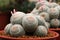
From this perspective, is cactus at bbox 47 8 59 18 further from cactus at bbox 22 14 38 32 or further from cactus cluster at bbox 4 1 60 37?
cactus at bbox 22 14 38 32

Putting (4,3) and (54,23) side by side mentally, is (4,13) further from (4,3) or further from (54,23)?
(54,23)

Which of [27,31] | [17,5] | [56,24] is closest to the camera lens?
[27,31]

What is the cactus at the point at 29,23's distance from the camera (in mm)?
2275

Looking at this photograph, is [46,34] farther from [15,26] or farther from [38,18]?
[15,26]

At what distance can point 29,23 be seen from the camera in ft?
7.47

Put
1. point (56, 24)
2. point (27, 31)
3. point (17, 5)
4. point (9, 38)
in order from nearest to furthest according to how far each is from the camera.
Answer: point (9, 38), point (27, 31), point (56, 24), point (17, 5)

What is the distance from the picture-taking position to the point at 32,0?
678 centimetres

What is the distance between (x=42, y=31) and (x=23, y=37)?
0.22 m

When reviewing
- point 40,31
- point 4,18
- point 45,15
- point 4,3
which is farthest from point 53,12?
point 4,3

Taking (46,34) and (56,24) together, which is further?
(56,24)

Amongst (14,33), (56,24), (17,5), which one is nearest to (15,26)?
(14,33)

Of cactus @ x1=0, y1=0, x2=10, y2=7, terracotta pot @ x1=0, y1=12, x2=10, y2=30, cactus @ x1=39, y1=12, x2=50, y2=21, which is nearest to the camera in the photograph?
cactus @ x1=39, y1=12, x2=50, y2=21

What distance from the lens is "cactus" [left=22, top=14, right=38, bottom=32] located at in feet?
7.47

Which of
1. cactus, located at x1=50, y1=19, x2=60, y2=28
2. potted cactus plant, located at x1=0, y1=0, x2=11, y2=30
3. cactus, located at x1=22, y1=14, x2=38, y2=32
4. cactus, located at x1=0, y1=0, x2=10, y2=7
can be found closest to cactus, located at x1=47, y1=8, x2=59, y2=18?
cactus, located at x1=50, y1=19, x2=60, y2=28
